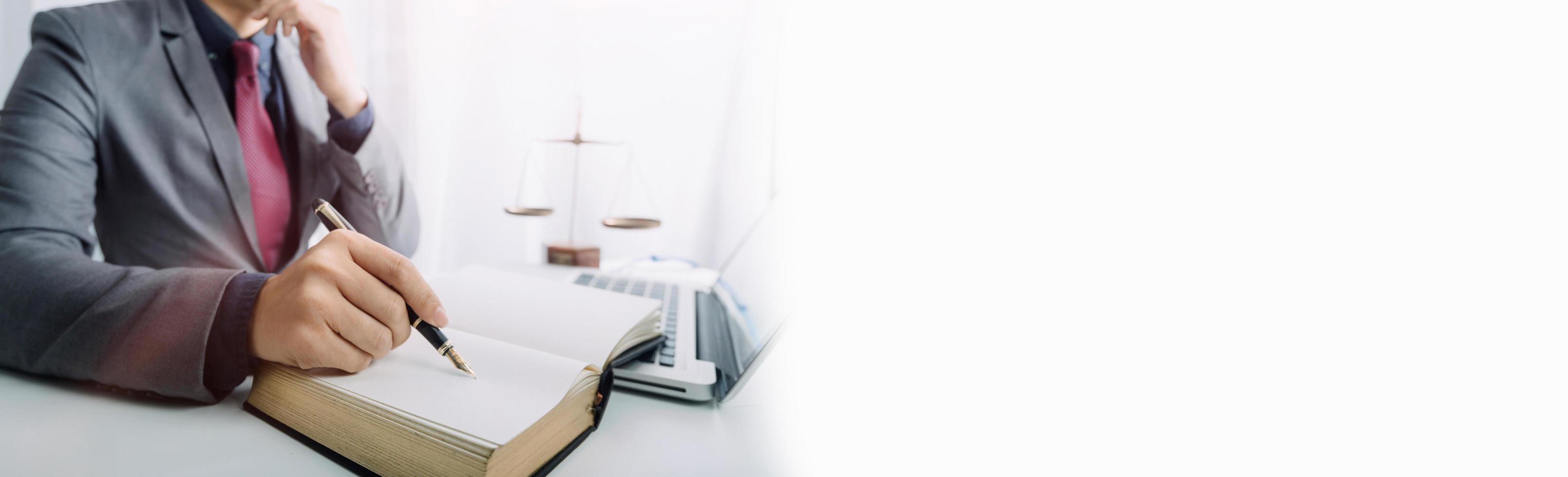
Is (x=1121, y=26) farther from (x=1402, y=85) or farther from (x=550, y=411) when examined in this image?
(x=550, y=411)

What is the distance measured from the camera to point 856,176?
322mm

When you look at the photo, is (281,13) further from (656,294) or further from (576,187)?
(656,294)

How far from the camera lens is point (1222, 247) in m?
0.15

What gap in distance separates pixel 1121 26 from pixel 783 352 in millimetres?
239

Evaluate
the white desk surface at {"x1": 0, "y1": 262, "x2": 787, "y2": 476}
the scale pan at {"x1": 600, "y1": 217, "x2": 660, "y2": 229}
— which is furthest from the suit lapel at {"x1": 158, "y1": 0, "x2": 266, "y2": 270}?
the scale pan at {"x1": 600, "y1": 217, "x2": 660, "y2": 229}

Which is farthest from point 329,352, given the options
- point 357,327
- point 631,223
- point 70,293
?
point 631,223

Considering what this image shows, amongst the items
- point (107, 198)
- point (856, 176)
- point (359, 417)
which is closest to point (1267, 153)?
point (856, 176)

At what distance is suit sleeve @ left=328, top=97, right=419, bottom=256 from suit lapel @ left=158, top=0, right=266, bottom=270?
0.07 m

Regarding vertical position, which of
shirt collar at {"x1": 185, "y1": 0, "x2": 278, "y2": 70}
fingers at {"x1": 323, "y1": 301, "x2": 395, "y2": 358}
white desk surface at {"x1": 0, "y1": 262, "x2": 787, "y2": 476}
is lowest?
white desk surface at {"x1": 0, "y1": 262, "x2": 787, "y2": 476}

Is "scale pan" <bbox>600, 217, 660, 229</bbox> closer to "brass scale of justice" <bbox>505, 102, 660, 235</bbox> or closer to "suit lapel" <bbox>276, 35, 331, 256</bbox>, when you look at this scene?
"brass scale of justice" <bbox>505, 102, 660, 235</bbox>

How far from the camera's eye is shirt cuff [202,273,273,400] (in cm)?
27

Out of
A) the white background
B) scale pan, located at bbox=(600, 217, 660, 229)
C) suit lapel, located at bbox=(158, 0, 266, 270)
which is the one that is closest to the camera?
the white background

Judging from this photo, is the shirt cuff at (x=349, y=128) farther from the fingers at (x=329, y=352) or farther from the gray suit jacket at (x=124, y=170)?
the fingers at (x=329, y=352)

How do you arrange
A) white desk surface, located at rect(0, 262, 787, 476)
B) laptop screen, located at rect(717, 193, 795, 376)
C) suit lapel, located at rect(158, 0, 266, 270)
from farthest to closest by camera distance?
suit lapel, located at rect(158, 0, 266, 270)
laptop screen, located at rect(717, 193, 795, 376)
white desk surface, located at rect(0, 262, 787, 476)
